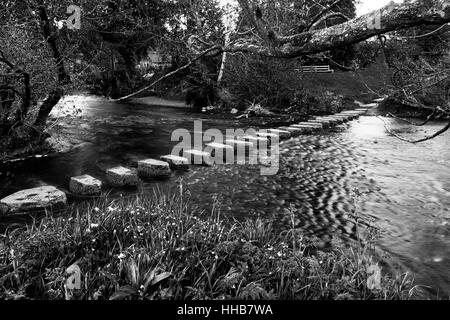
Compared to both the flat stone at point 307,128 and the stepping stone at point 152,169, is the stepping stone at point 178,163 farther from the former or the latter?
the flat stone at point 307,128

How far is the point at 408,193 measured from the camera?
8594 millimetres

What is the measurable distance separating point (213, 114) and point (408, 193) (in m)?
16.5

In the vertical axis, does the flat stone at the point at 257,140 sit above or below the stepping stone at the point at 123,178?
above

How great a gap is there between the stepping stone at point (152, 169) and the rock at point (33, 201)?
2455 millimetres

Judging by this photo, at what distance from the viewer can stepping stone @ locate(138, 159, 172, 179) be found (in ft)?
31.6

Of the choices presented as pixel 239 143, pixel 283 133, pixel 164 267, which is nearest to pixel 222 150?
pixel 239 143

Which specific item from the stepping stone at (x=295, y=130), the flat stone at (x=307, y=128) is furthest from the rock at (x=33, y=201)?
the flat stone at (x=307, y=128)

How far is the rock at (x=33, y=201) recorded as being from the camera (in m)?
6.93

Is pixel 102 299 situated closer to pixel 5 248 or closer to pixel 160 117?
pixel 5 248

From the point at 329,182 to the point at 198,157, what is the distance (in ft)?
13.1

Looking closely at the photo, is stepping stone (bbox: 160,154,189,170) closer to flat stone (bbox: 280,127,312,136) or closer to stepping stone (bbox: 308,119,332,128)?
flat stone (bbox: 280,127,312,136)

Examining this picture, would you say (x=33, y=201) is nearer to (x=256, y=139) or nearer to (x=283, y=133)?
(x=256, y=139)

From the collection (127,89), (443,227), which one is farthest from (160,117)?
(443,227)

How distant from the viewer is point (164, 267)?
400 centimetres
